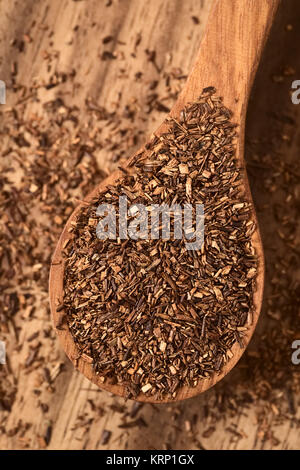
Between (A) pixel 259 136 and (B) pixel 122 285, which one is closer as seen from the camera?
(B) pixel 122 285

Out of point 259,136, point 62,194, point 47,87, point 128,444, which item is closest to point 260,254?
point 259,136

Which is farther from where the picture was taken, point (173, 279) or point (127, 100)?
point (127, 100)

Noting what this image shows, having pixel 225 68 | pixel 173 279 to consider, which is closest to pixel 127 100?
pixel 225 68

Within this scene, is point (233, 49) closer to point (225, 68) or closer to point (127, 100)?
point (225, 68)

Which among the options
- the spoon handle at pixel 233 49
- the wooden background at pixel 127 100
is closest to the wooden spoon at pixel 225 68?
the spoon handle at pixel 233 49

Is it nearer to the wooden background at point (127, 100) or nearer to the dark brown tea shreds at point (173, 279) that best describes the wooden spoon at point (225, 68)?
the dark brown tea shreds at point (173, 279)

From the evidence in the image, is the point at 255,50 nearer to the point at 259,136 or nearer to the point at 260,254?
the point at 259,136
